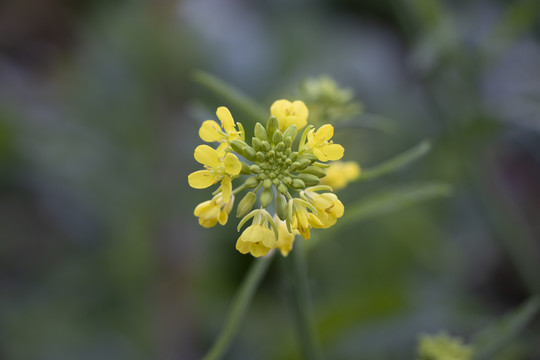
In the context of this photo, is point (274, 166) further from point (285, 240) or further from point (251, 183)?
→ point (285, 240)

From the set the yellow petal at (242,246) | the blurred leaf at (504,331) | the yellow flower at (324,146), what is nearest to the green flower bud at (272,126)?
the yellow flower at (324,146)

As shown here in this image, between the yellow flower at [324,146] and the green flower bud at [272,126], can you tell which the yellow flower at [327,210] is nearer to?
the yellow flower at [324,146]

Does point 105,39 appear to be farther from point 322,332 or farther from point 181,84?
point 322,332

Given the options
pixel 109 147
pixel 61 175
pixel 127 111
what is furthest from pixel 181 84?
pixel 61 175

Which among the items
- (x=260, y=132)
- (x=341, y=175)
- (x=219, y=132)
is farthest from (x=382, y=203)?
(x=219, y=132)

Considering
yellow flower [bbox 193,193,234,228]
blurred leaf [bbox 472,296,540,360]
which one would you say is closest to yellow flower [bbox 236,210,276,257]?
yellow flower [bbox 193,193,234,228]

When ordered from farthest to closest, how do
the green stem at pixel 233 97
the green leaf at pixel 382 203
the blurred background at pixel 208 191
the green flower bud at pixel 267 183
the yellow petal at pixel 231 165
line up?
the blurred background at pixel 208 191 < the green leaf at pixel 382 203 < the green stem at pixel 233 97 < the green flower bud at pixel 267 183 < the yellow petal at pixel 231 165
